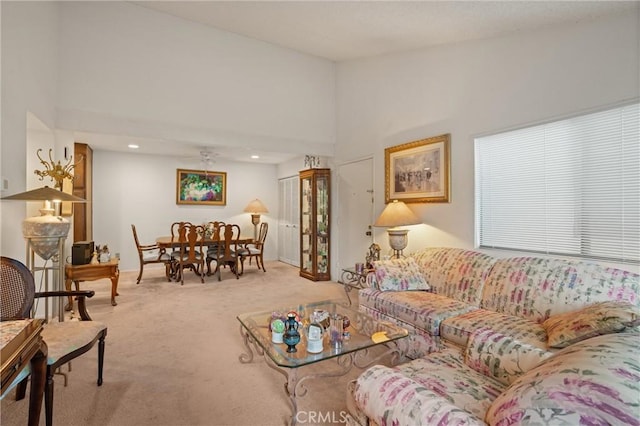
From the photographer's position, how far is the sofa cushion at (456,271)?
266 centimetres

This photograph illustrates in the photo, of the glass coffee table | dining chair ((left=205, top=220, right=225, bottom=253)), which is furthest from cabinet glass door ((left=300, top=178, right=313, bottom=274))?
the glass coffee table

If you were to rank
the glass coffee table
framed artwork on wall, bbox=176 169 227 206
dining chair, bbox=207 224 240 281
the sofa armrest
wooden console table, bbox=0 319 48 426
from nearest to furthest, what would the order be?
the sofa armrest < wooden console table, bbox=0 319 48 426 < the glass coffee table < dining chair, bbox=207 224 240 281 < framed artwork on wall, bbox=176 169 227 206

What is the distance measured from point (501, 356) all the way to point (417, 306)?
0.97m

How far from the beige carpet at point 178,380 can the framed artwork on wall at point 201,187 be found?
2.99 metres

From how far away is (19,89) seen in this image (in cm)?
259

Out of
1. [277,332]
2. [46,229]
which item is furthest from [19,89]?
[277,332]

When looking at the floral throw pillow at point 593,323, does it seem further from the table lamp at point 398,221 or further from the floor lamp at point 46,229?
the floor lamp at point 46,229

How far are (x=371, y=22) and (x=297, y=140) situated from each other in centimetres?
211

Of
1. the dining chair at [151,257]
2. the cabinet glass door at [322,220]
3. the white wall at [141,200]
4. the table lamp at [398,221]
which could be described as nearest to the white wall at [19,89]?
the dining chair at [151,257]

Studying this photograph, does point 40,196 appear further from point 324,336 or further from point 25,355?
point 324,336

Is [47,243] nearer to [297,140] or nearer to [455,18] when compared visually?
[297,140]

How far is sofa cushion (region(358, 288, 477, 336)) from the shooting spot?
7.66ft

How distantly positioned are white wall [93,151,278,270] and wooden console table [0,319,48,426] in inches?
197

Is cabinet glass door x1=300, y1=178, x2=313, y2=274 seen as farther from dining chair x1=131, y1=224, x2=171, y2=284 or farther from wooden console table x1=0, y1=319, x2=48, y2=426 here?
wooden console table x1=0, y1=319, x2=48, y2=426
